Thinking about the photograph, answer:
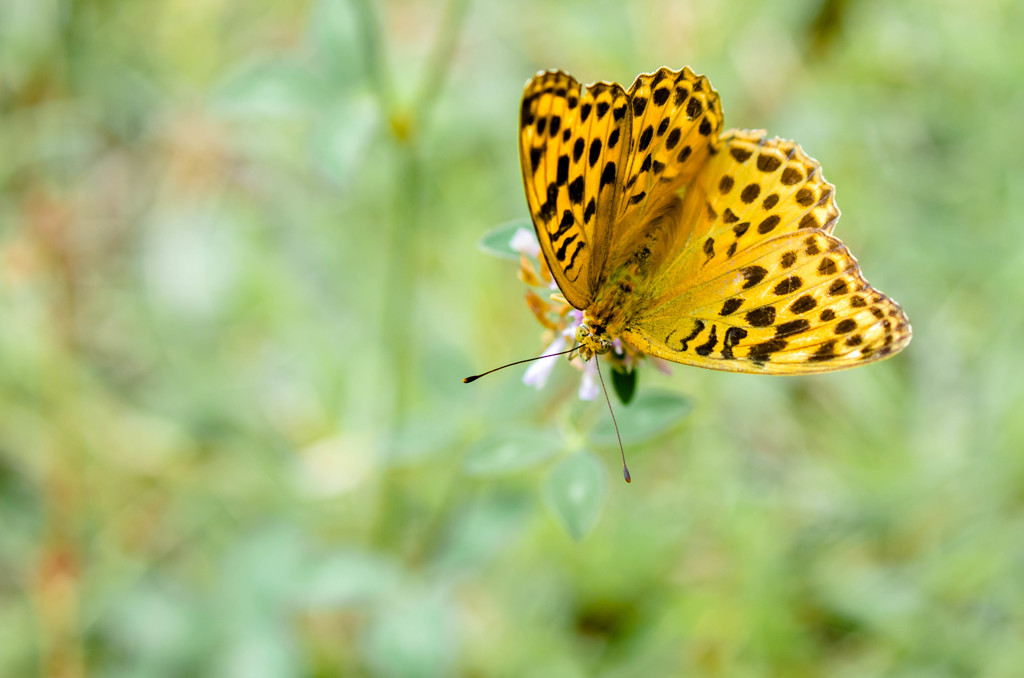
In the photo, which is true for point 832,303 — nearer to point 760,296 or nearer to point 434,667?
point 760,296

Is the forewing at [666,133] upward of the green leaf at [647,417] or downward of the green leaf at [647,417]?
upward

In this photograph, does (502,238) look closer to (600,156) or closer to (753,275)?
(600,156)

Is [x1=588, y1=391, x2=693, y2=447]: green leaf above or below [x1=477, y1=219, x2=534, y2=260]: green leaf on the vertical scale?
below

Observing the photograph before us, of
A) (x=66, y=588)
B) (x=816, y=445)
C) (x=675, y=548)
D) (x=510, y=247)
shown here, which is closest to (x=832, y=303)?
(x=510, y=247)

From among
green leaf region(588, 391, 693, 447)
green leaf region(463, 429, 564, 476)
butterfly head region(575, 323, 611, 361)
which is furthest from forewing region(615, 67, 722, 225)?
green leaf region(463, 429, 564, 476)

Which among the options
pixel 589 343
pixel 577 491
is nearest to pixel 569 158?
pixel 589 343

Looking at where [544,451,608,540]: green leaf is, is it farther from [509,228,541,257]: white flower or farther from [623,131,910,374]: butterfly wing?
[509,228,541,257]: white flower

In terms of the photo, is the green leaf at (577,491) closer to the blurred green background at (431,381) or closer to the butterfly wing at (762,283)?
the blurred green background at (431,381)

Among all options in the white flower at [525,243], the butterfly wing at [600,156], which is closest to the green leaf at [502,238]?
the white flower at [525,243]
